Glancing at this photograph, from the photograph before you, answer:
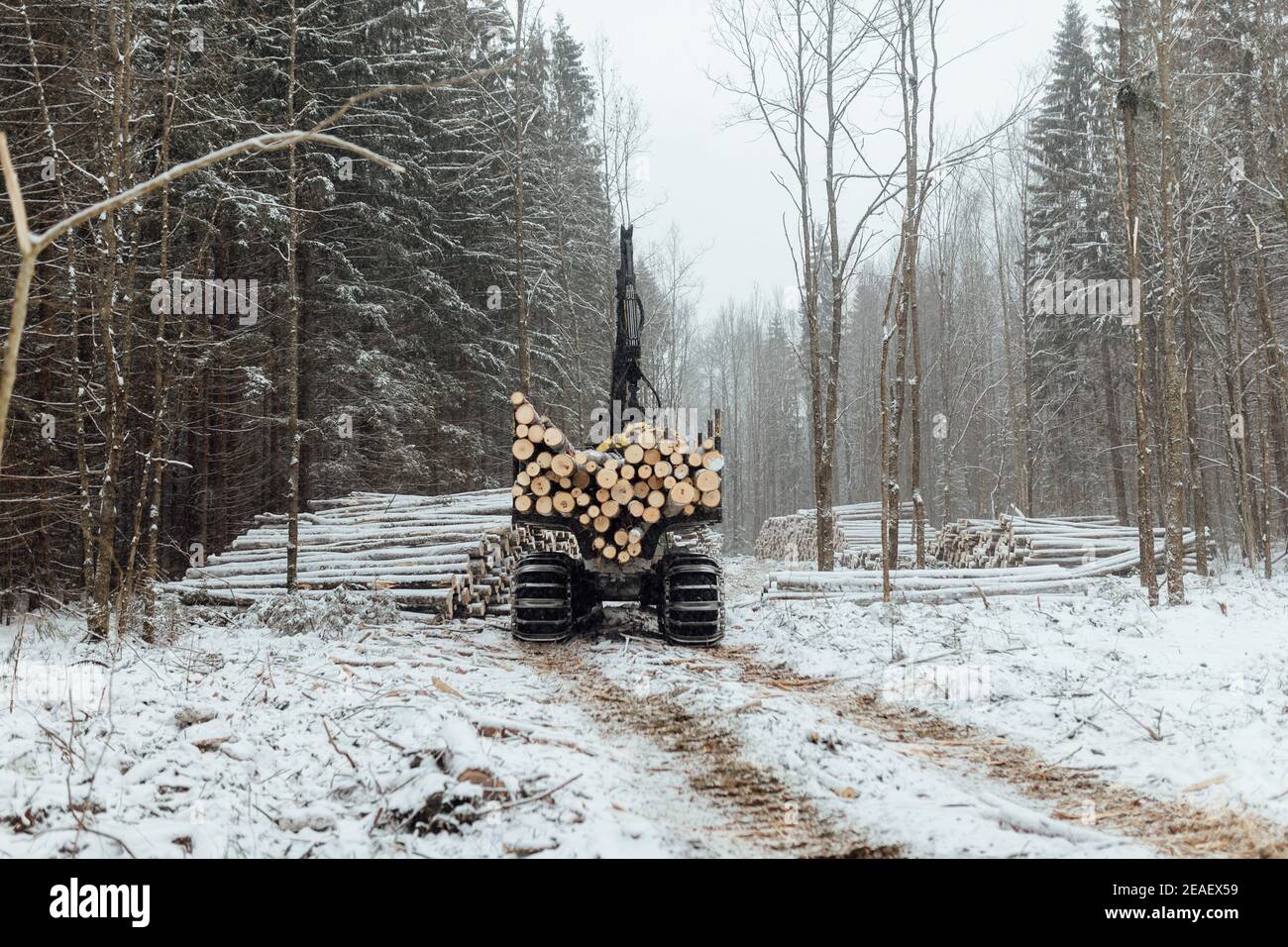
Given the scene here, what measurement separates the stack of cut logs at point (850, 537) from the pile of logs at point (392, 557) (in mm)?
8967

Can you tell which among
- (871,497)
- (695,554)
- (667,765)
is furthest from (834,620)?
(871,497)

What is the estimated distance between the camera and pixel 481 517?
12.6 metres

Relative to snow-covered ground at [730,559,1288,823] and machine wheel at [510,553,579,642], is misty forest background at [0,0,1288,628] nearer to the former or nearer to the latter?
snow-covered ground at [730,559,1288,823]

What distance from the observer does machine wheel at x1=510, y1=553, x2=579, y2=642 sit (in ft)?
27.7

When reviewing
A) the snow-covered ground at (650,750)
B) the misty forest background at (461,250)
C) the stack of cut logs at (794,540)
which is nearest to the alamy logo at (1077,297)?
the misty forest background at (461,250)

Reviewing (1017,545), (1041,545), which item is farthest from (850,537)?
(1041,545)

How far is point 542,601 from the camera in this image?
27.8 ft

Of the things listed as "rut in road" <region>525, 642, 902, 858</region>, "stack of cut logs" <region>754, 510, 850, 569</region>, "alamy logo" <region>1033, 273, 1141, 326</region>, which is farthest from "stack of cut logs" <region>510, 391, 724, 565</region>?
"alamy logo" <region>1033, 273, 1141, 326</region>

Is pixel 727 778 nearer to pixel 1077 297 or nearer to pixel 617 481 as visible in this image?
pixel 617 481

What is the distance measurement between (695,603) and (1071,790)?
Result: 184 inches
